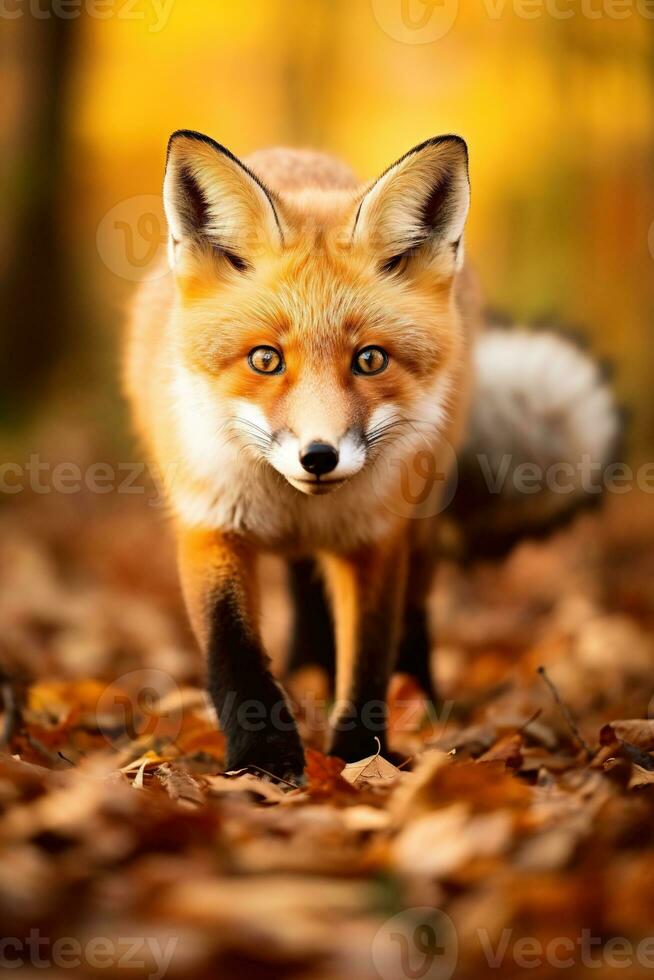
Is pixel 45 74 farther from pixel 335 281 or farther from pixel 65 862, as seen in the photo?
pixel 65 862

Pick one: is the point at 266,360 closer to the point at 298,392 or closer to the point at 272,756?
the point at 298,392

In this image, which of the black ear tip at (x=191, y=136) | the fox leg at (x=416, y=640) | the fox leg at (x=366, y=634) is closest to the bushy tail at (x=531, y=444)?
the fox leg at (x=416, y=640)

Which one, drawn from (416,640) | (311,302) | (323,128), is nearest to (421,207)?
(311,302)

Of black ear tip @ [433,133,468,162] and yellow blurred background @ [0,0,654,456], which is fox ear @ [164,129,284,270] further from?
yellow blurred background @ [0,0,654,456]

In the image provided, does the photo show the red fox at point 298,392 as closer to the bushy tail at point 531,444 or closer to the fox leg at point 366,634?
the fox leg at point 366,634

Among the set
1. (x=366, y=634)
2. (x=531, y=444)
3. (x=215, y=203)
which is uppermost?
(x=215, y=203)

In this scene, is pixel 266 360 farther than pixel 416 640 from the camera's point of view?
No

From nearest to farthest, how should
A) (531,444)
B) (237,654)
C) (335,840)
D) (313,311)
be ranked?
(335,840)
(313,311)
(237,654)
(531,444)

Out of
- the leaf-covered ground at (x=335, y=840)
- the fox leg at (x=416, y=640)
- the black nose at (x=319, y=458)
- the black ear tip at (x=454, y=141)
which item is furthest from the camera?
the fox leg at (x=416, y=640)

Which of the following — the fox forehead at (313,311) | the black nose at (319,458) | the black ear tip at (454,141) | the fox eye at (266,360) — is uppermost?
the black ear tip at (454,141)
